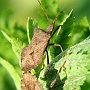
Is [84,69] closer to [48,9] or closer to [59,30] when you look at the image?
[59,30]

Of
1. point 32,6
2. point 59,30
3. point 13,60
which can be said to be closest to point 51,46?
point 59,30

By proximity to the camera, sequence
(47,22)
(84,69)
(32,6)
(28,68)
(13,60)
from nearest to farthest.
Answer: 1. (84,69)
2. (28,68)
3. (47,22)
4. (13,60)
5. (32,6)

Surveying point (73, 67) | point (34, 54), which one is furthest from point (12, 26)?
point (73, 67)

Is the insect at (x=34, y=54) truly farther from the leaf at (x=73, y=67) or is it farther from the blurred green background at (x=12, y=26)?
the leaf at (x=73, y=67)

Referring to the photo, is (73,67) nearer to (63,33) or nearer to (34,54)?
(63,33)

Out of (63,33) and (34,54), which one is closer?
(63,33)
